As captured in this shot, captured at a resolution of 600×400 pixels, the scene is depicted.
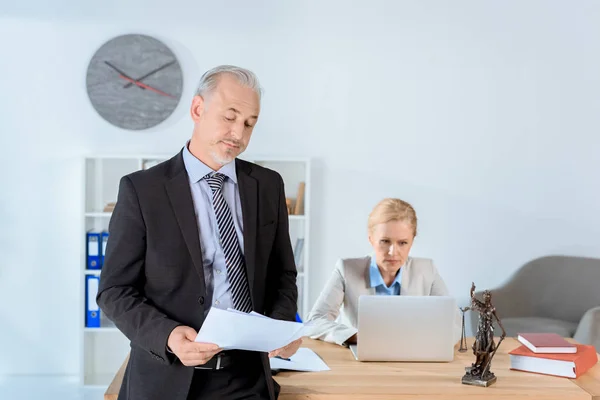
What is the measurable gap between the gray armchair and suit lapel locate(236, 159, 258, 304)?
3.15 metres

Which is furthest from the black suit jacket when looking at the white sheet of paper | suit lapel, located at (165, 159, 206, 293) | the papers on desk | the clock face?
the clock face

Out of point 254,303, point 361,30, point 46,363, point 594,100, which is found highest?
point 361,30

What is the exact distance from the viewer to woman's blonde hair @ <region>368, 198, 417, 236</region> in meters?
3.46

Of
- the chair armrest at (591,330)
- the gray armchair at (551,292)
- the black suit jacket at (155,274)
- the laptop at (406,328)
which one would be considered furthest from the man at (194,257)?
the gray armchair at (551,292)

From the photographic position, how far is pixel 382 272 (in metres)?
3.49

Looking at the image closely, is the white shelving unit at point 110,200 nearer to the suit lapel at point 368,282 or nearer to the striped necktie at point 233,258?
the suit lapel at point 368,282

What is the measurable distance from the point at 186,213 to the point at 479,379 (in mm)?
1184

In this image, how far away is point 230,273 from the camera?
80.3 inches

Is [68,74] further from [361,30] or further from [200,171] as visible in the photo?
[200,171]

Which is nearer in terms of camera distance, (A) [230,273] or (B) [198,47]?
(A) [230,273]

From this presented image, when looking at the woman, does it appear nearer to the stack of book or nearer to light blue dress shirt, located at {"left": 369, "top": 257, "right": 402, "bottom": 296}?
light blue dress shirt, located at {"left": 369, "top": 257, "right": 402, "bottom": 296}

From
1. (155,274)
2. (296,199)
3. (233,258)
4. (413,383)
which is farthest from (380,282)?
(296,199)

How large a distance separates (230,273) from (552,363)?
1.32 meters

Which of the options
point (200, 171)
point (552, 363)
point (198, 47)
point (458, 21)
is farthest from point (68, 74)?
point (552, 363)
